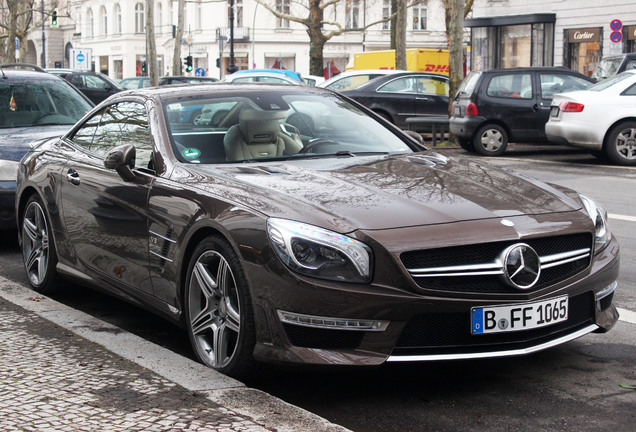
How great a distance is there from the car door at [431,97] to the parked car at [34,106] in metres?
13.0

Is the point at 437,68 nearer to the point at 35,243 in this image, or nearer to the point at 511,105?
the point at 511,105

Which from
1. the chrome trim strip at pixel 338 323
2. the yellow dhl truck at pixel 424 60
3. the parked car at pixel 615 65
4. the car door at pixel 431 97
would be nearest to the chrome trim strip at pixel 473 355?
the chrome trim strip at pixel 338 323

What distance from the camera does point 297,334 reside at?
423cm

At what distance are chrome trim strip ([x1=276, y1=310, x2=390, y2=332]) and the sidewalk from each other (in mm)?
341

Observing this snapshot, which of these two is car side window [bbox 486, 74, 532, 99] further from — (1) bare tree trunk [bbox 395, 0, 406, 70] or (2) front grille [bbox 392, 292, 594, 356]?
(1) bare tree trunk [bbox 395, 0, 406, 70]

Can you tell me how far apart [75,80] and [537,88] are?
1541 cm

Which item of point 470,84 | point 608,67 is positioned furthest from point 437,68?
point 470,84

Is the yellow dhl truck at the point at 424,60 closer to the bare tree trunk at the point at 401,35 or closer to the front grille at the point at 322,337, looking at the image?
the bare tree trunk at the point at 401,35

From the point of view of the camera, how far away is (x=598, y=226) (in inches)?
191

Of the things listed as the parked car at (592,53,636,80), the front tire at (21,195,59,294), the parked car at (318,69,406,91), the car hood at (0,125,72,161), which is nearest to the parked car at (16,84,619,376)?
the front tire at (21,195,59,294)

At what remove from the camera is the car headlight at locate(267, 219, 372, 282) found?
4.12 m

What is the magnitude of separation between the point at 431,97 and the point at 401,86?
0.80m

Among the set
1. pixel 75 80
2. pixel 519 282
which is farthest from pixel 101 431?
pixel 75 80

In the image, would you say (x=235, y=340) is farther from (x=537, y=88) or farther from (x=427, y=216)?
(x=537, y=88)
